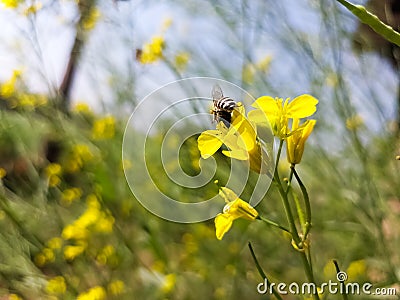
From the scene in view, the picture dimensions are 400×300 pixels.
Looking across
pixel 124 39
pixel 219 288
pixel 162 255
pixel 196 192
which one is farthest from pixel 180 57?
pixel 219 288

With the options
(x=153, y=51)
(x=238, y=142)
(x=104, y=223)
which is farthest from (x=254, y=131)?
(x=104, y=223)

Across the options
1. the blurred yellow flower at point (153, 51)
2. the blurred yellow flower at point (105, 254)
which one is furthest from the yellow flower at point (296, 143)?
the blurred yellow flower at point (105, 254)

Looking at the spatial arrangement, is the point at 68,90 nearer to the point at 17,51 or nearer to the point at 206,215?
the point at 17,51

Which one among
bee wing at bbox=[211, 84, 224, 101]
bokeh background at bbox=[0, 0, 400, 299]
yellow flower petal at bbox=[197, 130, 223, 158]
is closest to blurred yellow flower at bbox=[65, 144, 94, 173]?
bokeh background at bbox=[0, 0, 400, 299]

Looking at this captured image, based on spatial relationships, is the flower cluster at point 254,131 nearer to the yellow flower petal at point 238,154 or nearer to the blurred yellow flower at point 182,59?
the yellow flower petal at point 238,154

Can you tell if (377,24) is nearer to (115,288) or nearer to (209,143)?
(209,143)
